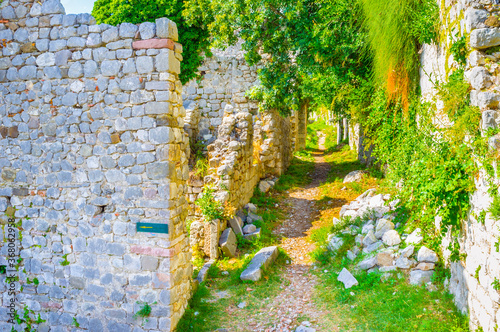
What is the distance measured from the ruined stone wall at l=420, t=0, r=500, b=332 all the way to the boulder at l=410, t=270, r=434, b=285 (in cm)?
58

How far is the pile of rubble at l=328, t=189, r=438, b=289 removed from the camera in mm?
4691

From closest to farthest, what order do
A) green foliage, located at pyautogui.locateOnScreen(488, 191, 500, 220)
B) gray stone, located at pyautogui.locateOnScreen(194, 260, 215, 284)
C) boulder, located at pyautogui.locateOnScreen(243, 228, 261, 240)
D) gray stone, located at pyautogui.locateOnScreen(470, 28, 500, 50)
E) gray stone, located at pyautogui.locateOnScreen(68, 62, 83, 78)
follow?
green foliage, located at pyautogui.locateOnScreen(488, 191, 500, 220), gray stone, located at pyautogui.locateOnScreen(470, 28, 500, 50), gray stone, located at pyautogui.locateOnScreen(68, 62, 83, 78), gray stone, located at pyautogui.locateOnScreen(194, 260, 215, 284), boulder, located at pyautogui.locateOnScreen(243, 228, 261, 240)

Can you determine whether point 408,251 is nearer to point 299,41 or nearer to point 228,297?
point 228,297

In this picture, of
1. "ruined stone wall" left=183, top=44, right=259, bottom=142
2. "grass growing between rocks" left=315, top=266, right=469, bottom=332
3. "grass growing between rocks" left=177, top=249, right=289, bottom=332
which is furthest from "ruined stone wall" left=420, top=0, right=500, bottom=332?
"ruined stone wall" left=183, top=44, right=259, bottom=142

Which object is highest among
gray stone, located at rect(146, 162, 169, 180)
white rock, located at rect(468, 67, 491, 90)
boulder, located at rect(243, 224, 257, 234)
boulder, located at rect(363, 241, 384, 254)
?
white rock, located at rect(468, 67, 491, 90)

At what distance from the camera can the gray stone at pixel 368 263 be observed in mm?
5203

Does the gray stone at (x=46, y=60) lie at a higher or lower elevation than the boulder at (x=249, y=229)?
higher

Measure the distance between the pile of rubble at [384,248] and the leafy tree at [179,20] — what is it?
24.6 ft

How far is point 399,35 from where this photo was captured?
5.30 meters

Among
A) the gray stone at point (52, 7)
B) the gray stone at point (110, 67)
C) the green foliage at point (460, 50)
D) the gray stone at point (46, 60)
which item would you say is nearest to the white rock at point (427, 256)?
the green foliage at point (460, 50)

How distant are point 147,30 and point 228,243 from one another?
3.99 metres

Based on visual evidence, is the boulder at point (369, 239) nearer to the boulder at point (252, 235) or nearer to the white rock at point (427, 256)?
the white rock at point (427, 256)

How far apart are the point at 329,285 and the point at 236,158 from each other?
363cm

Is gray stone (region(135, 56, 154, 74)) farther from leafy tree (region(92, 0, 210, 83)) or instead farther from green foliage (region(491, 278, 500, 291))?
leafy tree (region(92, 0, 210, 83))
